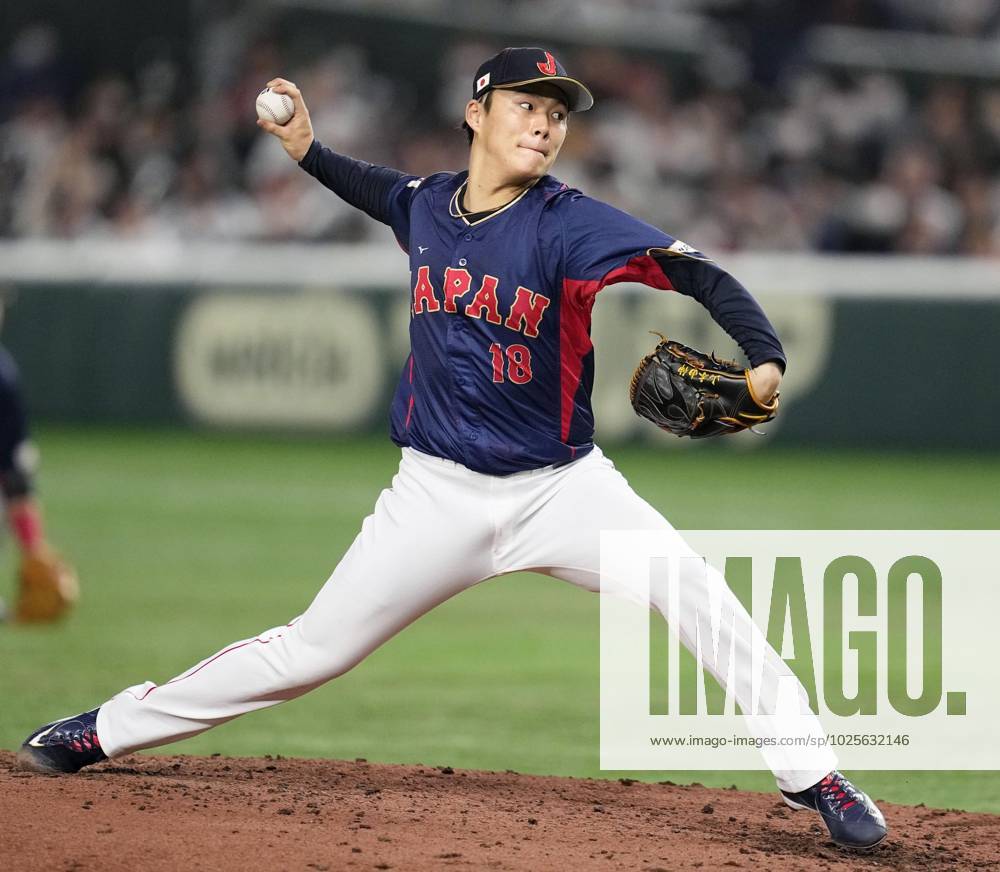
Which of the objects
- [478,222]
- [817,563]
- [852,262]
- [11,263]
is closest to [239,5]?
[11,263]

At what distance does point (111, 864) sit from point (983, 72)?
14883 mm

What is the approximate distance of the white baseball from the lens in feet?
16.1

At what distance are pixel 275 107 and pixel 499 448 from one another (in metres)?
1.28

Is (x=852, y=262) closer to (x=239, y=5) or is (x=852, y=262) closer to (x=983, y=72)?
(x=983, y=72)

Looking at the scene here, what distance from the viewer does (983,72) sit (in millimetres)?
16875

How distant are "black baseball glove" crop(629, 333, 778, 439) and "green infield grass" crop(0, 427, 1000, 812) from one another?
169 cm

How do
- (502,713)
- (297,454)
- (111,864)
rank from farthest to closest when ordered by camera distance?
(297,454) → (502,713) → (111,864)

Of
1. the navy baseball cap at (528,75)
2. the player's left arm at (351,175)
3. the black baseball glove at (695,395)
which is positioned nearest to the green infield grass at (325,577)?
A: the black baseball glove at (695,395)

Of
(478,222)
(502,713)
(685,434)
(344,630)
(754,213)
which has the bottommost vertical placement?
(502,713)

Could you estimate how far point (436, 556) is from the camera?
173 inches

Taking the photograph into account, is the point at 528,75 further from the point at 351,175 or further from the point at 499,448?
the point at 499,448

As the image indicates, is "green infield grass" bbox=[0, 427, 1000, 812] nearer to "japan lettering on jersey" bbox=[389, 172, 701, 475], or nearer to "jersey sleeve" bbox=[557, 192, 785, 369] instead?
"japan lettering on jersey" bbox=[389, 172, 701, 475]

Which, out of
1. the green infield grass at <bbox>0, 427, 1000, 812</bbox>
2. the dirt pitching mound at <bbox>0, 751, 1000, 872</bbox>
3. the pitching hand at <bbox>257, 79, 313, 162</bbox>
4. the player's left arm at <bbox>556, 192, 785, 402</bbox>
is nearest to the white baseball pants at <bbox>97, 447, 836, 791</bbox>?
the dirt pitching mound at <bbox>0, 751, 1000, 872</bbox>

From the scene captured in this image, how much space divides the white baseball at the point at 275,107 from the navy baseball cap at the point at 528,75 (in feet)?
2.12
